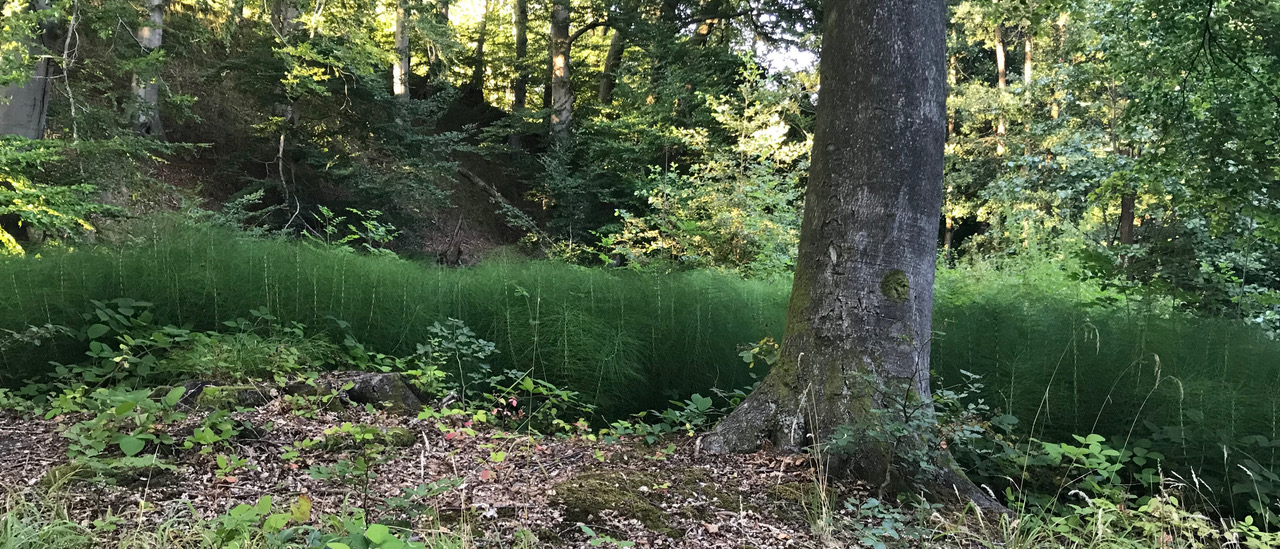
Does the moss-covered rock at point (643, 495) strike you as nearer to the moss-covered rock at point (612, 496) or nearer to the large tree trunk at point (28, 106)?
the moss-covered rock at point (612, 496)

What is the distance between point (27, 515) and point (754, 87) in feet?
38.5

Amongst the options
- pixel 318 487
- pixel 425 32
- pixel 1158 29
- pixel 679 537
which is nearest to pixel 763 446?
pixel 679 537

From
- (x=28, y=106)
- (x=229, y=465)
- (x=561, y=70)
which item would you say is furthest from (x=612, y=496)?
(x=561, y=70)

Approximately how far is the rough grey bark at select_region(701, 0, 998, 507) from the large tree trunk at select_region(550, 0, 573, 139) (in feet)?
36.4

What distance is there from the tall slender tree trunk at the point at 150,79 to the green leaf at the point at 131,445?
5485 mm

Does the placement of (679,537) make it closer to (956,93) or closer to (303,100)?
(303,100)

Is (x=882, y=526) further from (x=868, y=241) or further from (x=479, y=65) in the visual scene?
(x=479, y=65)

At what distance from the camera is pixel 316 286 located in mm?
4270

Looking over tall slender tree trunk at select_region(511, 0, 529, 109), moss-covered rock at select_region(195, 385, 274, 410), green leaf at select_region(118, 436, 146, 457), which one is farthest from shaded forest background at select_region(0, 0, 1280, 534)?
green leaf at select_region(118, 436, 146, 457)

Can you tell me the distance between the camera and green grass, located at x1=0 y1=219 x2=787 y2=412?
394cm

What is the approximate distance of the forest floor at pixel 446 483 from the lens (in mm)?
2043

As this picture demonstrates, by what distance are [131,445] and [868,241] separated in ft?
9.48

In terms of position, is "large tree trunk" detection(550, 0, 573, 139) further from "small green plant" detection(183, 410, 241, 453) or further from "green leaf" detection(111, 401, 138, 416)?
"green leaf" detection(111, 401, 138, 416)

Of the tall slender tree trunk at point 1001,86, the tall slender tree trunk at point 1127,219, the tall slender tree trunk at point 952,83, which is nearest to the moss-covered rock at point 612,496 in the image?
the tall slender tree trunk at point 1127,219
